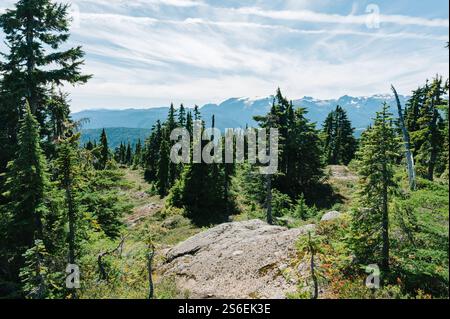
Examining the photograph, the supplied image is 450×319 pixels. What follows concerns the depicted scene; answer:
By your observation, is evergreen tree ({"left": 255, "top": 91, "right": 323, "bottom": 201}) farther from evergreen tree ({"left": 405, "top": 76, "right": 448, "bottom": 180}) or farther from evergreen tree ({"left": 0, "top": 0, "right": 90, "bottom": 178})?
evergreen tree ({"left": 0, "top": 0, "right": 90, "bottom": 178})

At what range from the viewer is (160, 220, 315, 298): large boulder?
13969 mm

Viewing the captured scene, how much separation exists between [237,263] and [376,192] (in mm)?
7823

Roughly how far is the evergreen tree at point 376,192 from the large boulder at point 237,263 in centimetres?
286

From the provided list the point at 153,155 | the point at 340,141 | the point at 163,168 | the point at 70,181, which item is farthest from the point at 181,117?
the point at 70,181

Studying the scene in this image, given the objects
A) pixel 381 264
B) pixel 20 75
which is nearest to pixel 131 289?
pixel 381 264

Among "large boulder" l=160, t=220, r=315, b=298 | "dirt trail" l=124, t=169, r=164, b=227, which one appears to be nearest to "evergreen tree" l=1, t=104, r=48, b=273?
"large boulder" l=160, t=220, r=315, b=298

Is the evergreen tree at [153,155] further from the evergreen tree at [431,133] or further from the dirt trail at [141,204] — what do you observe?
the evergreen tree at [431,133]

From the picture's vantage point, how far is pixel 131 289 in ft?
47.3

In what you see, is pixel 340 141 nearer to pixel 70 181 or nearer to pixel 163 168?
pixel 163 168

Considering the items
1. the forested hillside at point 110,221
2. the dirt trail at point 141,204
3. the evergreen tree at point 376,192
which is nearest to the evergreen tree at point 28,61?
the forested hillside at point 110,221

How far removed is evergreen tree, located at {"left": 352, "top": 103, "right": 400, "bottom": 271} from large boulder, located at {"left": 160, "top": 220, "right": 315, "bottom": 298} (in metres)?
2.86

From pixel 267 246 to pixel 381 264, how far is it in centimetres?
614
